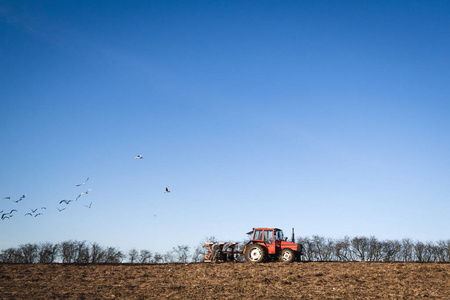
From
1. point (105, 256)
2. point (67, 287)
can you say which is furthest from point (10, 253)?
point (67, 287)

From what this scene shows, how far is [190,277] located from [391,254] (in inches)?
2888

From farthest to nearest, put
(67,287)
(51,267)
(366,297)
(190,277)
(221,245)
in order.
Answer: (221,245)
(51,267)
(190,277)
(67,287)
(366,297)

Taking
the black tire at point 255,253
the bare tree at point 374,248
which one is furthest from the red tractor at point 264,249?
the bare tree at point 374,248

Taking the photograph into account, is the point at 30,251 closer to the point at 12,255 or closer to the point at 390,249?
the point at 12,255

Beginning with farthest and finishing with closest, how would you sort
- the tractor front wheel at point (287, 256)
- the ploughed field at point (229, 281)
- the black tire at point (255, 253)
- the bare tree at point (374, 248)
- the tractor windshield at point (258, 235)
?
the bare tree at point (374, 248) → the tractor windshield at point (258, 235) → the black tire at point (255, 253) → the tractor front wheel at point (287, 256) → the ploughed field at point (229, 281)

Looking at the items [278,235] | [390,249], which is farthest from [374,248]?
[278,235]

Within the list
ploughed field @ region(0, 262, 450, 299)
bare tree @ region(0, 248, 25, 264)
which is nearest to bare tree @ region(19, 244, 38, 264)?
bare tree @ region(0, 248, 25, 264)

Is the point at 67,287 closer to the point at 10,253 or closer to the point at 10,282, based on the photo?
the point at 10,282

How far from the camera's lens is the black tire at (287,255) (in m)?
23.8

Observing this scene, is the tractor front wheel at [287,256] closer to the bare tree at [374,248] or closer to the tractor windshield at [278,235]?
the tractor windshield at [278,235]

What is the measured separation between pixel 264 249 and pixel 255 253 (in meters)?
0.66

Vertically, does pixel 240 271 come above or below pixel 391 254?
above

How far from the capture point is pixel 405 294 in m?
15.7

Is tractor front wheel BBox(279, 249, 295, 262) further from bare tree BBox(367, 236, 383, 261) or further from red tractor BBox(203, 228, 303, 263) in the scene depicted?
bare tree BBox(367, 236, 383, 261)
